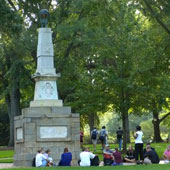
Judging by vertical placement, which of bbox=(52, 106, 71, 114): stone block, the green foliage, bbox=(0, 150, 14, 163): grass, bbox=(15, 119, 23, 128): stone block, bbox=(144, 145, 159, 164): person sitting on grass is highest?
the green foliage

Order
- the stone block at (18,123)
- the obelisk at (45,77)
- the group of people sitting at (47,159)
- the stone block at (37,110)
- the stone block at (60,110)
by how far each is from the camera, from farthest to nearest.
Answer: the obelisk at (45,77) → the stone block at (18,123) → the stone block at (60,110) → the stone block at (37,110) → the group of people sitting at (47,159)

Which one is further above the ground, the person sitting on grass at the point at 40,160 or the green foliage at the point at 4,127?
the green foliage at the point at 4,127

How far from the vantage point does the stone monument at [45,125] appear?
74.9 ft

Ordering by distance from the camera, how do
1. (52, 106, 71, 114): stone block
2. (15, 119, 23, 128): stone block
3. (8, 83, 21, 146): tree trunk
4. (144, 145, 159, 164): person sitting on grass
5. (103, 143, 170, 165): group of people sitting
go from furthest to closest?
(8, 83, 21, 146): tree trunk < (15, 119, 23, 128): stone block < (52, 106, 71, 114): stone block < (103, 143, 170, 165): group of people sitting < (144, 145, 159, 164): person sitting on grass

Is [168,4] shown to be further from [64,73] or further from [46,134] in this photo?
[64,73]

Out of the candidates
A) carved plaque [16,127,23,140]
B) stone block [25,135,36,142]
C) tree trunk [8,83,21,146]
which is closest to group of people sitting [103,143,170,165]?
stone block [25,135,36,142]

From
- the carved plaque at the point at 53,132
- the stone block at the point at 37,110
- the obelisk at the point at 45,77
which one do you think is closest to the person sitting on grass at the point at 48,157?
the carved plaque at the point at 53,132

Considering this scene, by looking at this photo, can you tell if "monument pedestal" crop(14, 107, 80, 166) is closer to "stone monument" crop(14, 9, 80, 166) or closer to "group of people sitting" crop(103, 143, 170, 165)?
"stone monument" crop(14, 9, 80, 166)

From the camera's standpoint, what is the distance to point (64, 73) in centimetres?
3897

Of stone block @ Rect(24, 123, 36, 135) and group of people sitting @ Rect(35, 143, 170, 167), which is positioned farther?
stone block @ Rect(24, 123, 36, 135)

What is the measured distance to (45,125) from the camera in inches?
904

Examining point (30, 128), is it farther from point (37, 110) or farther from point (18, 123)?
point (18, 123)

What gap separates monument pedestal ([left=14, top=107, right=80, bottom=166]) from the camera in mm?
22828

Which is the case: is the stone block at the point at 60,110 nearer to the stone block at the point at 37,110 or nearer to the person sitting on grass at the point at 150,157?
the stone block at the point at 37,110
